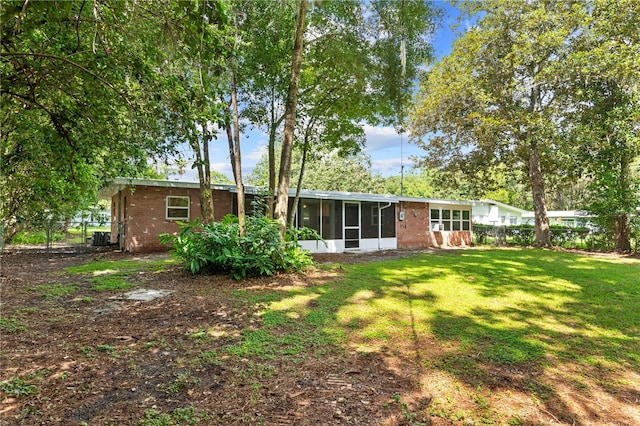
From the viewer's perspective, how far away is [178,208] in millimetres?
12375

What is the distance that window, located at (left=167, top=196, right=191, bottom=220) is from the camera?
1223 centimetres

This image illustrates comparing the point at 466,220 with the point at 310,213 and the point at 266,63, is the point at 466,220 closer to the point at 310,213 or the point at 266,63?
the point at 310,213

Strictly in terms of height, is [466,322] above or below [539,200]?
below

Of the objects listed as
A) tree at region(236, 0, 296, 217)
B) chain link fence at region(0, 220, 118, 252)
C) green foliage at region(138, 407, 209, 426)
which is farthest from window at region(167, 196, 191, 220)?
green foliage at region(138, 407, 209, 426)

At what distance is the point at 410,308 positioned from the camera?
526 centimetres

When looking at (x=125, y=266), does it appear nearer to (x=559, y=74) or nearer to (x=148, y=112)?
(x=148, y=112)

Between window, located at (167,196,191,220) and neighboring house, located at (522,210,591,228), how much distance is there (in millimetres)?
18449

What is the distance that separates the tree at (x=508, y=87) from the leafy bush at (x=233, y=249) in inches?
435

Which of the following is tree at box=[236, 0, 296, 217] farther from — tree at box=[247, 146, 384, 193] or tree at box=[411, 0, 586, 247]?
tree at box=[247, 146, 384, 193]

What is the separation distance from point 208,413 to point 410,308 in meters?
3.64

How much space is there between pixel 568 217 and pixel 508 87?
22.4m

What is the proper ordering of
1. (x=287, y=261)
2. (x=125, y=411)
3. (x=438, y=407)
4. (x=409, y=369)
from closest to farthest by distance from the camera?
(x=125, y=411) < (x=438, y=407) < (x=409, y=369) < (x=287, y=261)

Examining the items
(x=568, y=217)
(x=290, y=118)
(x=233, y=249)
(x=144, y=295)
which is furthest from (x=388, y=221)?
(x=568, y=217)

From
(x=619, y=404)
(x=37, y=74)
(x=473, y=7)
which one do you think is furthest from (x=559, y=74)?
(x=37, y=74)
